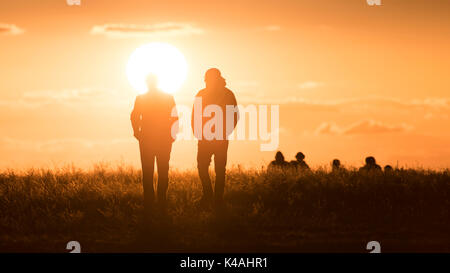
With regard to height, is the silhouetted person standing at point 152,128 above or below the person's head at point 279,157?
below

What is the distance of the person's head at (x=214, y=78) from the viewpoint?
1426cm

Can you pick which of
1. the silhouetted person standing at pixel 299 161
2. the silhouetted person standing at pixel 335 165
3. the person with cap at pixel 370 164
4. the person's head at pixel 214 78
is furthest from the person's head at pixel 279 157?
the person's head at pixel 214 78

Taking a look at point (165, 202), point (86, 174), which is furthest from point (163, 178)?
point (86, 174)

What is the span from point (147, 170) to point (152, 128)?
2.88 feet

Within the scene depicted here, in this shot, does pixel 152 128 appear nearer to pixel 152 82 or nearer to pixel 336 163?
pixel 152 82

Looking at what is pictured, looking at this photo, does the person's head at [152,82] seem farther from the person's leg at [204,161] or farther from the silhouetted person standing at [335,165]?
the silhouetted person standing at [335,165]

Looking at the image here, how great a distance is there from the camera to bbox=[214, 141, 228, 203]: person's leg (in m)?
14.1

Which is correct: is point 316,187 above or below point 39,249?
above

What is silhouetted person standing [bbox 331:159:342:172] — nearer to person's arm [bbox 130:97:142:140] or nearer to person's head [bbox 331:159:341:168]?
person's head [bbox 331:159:341:168]

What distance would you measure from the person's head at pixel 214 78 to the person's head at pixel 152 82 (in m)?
1.50

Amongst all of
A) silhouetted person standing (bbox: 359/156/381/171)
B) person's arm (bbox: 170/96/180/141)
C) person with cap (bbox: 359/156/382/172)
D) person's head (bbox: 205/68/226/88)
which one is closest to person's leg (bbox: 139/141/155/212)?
person's arm (bbox: 170/96/180/141)
